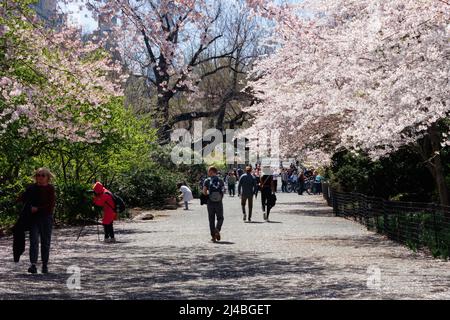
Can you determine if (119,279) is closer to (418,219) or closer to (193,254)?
(193,254)

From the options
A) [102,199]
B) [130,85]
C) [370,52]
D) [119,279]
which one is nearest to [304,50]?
[370,52]

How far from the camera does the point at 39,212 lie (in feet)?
41.7

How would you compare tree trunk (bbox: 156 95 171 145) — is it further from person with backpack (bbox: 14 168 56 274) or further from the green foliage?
person with backpack (bbox: 14 168 56 274)

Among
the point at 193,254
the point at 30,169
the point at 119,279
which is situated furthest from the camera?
the point at 30,169

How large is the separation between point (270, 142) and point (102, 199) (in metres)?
16.0

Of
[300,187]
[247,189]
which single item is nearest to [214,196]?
[247,189]

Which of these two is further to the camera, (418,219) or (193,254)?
(418,219)

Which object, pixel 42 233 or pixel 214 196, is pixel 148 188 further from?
pixel 42 233

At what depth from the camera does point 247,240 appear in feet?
60.8

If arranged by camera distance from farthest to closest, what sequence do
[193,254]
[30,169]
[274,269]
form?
1. [30,169]
2. [193,254]
3. [274,269]

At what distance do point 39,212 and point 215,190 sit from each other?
6577 mm

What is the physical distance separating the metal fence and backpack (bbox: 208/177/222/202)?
4.02 meters

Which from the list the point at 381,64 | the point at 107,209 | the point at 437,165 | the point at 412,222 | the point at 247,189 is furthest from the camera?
the point at 247,189

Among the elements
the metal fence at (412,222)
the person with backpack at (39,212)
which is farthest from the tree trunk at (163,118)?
the person with backpack at (39,212)
